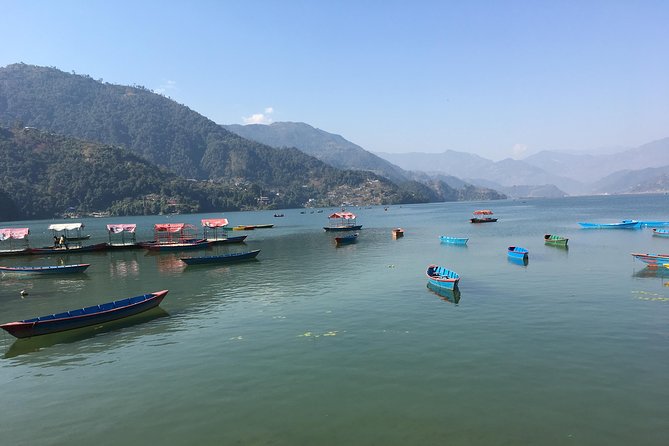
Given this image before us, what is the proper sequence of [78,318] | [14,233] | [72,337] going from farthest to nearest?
[14,233] → [78,318] → [72,337]

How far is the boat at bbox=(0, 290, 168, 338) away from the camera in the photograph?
97.9ft

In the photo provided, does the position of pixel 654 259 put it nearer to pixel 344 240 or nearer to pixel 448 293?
pixel 448 293

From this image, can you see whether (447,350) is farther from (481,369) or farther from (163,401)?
(163,401)

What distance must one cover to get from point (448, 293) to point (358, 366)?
18.6m

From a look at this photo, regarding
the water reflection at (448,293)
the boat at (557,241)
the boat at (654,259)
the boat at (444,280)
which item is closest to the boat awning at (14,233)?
the boat at (444,280)

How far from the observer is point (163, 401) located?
1984 cm

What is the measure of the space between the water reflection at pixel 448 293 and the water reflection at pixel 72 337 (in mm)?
24659

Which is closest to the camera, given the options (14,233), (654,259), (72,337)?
(72,337)

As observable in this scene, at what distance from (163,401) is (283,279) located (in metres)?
31.4

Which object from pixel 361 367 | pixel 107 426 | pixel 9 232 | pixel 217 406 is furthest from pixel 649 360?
pixel 9 232

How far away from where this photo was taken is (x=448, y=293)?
128 ft

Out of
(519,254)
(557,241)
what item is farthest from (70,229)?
(557,241)

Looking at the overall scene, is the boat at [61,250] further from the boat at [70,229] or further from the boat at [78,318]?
the boat at [78,318]

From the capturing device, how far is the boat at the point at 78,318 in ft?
97.9
